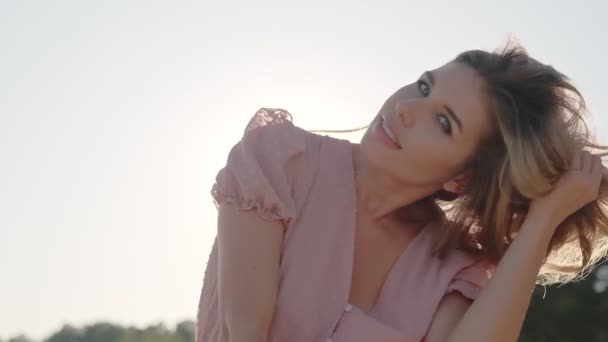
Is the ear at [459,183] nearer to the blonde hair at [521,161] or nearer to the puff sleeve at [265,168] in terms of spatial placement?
the blonde hair at [521,161]

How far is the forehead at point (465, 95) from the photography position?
13.8 ft

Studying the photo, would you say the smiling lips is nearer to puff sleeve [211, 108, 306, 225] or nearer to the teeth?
the teeth

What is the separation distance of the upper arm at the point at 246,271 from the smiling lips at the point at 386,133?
439 mm

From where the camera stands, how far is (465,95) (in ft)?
13.8

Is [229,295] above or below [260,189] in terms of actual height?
below

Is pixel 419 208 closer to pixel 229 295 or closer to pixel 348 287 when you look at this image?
pixel 348 287

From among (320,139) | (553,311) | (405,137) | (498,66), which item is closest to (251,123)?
(320,139)

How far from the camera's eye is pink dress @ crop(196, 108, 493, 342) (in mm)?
4188

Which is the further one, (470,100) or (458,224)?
(458,224)

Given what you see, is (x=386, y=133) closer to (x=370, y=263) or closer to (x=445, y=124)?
(x=445, y=124)

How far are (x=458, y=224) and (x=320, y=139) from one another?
22.0 inches

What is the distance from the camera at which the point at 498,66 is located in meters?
4.30

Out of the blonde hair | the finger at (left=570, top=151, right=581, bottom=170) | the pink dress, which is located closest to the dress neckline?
the pink dress

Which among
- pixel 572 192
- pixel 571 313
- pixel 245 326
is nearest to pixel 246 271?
pixel 245 326
